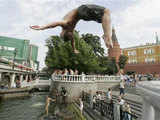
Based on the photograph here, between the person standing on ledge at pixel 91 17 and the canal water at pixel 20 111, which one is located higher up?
the person standing on ledge at pixel 91 17

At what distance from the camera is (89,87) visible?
1633 centimetres

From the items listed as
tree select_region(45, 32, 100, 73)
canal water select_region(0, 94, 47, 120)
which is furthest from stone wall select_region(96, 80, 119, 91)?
canal water select_region(0, 94, 47, 120)

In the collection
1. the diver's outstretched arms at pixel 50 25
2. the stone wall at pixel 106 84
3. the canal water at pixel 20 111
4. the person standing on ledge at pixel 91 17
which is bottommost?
the canal water at pixel 20 111

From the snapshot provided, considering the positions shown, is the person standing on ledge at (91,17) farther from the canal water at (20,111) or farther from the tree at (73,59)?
the tree at (73,59)

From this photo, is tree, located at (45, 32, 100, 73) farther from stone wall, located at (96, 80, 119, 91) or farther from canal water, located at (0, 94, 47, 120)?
canal water, located at (0, 94, 47, 120)

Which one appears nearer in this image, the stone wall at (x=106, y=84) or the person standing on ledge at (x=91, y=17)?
the person standing on ledge at (x=91, y=17)

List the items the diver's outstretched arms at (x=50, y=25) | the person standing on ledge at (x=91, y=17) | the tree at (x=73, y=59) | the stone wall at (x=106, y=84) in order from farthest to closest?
the tree at (x=73, y=59) → the stone wall at (x=106, y=84) → the person standing on ledge at (x=91, y=17) → the diver's outstretched arms at (x=50, y=25)

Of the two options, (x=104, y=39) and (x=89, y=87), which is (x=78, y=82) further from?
(x=104, y=39)

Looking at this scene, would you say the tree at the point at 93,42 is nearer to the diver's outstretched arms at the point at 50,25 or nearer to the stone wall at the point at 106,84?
the stone wall at the point at 106,84

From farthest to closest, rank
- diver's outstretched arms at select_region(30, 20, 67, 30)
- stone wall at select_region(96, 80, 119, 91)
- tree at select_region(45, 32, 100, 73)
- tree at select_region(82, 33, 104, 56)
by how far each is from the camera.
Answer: tree at select_region(82, 33, 104, 56) < tree at select_region(45, 32, 100, 73) < stone wall at select_region(96, 80, 119, 91) < diver's outstretched arms at select_region(30, 20, 67, 30)

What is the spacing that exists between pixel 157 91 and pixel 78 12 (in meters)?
2.80

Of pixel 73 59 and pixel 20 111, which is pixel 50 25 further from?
pixel 73 59

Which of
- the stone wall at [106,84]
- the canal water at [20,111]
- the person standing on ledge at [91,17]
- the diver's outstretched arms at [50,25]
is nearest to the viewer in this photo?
Result: the diver's outstretched arms at [50,25]

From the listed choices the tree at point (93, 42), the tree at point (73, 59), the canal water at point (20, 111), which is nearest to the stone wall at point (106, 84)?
the tree at point (73, 59)
